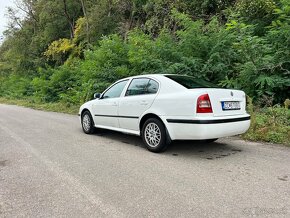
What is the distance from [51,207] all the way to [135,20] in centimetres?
2038

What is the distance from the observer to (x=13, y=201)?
344 cm

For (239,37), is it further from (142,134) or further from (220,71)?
(142,134)

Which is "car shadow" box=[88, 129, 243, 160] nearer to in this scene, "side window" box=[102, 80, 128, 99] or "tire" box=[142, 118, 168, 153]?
"tire" box=[142, 118, 168, 153]

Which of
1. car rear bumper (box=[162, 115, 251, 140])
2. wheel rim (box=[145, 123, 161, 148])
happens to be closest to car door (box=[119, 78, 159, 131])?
wheel rim (box=[145, 123, 161, 148])

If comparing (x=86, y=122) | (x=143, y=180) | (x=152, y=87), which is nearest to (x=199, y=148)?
(x=152, y=87)

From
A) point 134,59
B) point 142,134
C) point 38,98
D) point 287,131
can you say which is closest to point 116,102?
point 142,134

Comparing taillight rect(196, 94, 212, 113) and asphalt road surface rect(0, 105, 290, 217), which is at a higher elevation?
taillight rect(196, 94, 212, 113)

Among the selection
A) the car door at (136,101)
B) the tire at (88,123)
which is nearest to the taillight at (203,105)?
the car door at (136,101)

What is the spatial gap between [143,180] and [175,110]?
1620 mm

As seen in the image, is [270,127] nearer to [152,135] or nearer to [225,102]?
[225,102]

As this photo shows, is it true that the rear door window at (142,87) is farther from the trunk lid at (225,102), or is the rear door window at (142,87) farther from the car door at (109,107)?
the trunk lid at (225,102)

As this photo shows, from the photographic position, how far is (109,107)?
6914mm

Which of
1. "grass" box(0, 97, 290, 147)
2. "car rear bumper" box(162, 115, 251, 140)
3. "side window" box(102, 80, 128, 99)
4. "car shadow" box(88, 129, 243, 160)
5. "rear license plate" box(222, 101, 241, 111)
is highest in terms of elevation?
"side window" box(102, 80, 128, 99)

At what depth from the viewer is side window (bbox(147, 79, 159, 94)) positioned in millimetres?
5812
